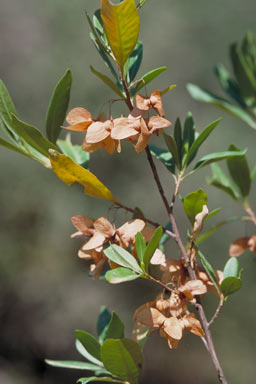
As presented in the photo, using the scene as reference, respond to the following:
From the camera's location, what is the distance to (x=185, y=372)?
3.42 meters

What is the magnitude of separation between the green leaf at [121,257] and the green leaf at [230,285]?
94 mm

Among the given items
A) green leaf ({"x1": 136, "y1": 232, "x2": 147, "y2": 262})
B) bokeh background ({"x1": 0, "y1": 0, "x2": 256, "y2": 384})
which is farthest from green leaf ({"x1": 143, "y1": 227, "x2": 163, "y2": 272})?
bokeh background ({"x1": 0, "y1": 0, "x2": 256, "y2": 384})

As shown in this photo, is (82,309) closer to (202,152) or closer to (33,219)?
(33,219)

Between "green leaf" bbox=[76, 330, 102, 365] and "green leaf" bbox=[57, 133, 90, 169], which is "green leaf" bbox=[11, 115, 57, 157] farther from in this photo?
"green leaf" bbox=[76, 330, 102, 365]

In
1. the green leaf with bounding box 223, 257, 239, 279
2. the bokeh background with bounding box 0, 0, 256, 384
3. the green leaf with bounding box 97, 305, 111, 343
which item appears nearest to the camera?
the green leaf with bounding box 223, 257, 239, 279

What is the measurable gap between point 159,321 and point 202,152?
2.87m

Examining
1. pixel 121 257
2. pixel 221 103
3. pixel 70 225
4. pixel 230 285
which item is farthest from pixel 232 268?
pixel 70 225

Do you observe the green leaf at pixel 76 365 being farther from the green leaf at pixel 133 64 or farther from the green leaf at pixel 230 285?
the green leaf at pixel 133 64

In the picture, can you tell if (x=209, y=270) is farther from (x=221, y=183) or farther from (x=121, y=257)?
(x=221, y=183)

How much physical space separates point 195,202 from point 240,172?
0.20 meters

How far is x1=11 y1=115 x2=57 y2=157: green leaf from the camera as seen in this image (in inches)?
20.1

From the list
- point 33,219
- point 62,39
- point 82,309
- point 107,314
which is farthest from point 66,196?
point 107,314

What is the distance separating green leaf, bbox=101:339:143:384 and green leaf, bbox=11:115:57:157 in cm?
22

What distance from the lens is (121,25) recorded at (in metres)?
0.45
